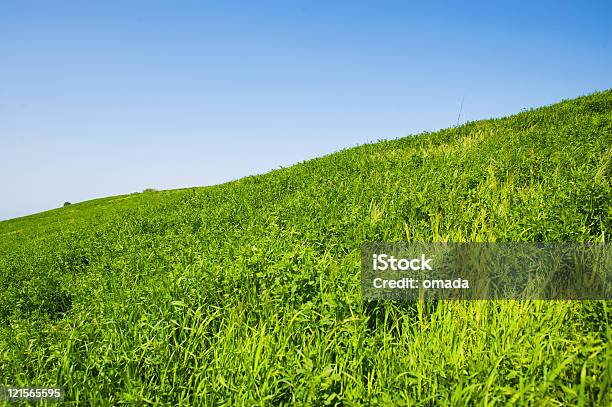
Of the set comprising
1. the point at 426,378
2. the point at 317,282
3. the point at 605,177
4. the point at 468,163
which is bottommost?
the point at 426,378

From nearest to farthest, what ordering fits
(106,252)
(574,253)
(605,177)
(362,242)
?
(574,253) → (362,242) → (605,177) → (106,252)

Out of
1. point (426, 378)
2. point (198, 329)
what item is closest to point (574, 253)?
point (426, 378)

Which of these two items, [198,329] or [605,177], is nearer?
[198,329]

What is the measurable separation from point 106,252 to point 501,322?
30.9 ft

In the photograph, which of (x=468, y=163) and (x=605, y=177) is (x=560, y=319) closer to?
(x=605, y=177)

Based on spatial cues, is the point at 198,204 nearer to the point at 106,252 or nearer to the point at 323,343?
the point at 106,252

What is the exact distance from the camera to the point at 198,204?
13.9m

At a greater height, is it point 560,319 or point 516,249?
point 516,249

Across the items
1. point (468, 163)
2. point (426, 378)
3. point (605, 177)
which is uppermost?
point (468, 163)

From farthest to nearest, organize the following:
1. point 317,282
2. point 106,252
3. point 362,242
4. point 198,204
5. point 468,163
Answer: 1. point 198,204
2. point 106,252
3. point 468,163
4. point 362,242
5. point 317,282

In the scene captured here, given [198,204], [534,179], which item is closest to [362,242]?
[534,179]

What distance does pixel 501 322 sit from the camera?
3.37 metres

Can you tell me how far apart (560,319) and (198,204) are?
41.4 feet

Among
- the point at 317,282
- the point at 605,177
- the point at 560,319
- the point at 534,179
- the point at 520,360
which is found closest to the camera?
the point at 520,360
